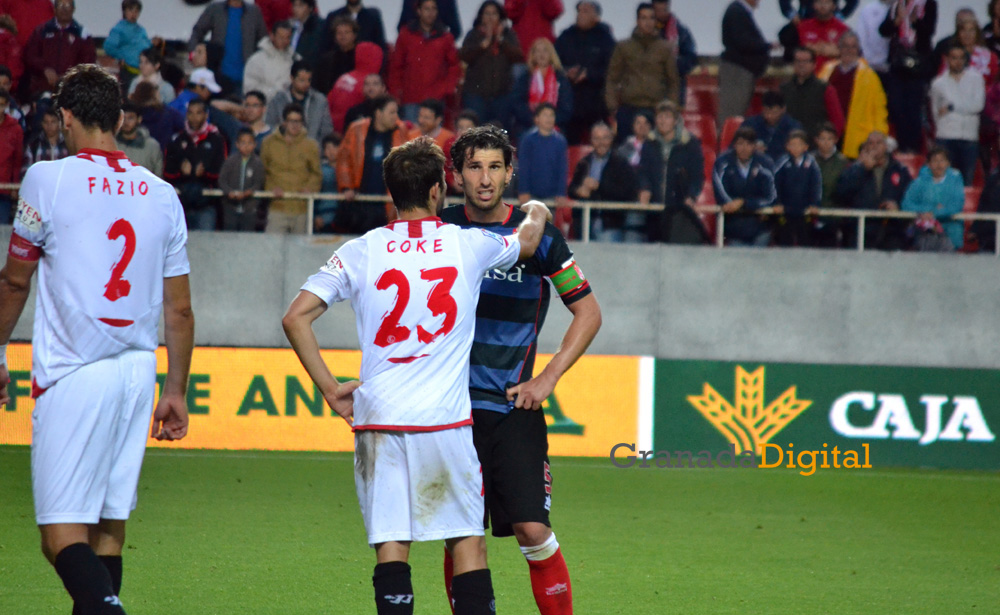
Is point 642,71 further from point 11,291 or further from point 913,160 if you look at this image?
point 11,291

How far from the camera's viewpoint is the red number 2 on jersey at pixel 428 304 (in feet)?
12.6

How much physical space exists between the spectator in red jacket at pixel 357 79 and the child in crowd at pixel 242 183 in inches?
44.5

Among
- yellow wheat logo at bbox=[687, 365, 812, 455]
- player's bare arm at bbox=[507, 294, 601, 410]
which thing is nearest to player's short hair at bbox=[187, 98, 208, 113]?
yellow wheat logo at bbox=[687, 365, 812, 455]

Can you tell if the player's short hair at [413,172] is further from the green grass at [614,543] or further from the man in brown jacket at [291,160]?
the man in brown jacket at [291,160]

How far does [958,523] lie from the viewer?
8.41 metres

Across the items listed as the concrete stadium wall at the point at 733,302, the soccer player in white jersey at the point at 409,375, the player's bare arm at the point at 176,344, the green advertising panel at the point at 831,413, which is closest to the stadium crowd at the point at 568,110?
the concrete stadium wall at the point at 733,302

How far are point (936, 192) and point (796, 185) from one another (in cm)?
153

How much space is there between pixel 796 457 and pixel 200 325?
255 inches

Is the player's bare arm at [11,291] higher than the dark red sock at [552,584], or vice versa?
the player's bare arm at [11,291]

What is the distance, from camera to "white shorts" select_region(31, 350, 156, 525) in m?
3.57

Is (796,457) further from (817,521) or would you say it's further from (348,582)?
(348,582)

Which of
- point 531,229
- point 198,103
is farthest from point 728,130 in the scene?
point 531,229

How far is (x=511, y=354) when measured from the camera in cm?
439

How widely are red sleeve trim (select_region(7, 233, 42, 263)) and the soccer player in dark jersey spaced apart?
154 centimetres
